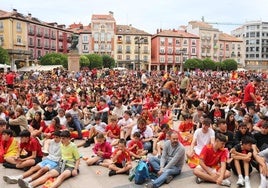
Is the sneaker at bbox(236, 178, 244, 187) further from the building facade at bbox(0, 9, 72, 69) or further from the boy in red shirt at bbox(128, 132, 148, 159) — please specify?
the building facade at bbox(0, 9, 72, 69)

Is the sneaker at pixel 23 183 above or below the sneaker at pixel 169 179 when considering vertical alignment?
above

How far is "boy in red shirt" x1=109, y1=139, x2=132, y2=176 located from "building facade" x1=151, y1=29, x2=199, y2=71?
80663 mm

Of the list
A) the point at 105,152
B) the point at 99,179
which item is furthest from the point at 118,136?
the point at 99,179

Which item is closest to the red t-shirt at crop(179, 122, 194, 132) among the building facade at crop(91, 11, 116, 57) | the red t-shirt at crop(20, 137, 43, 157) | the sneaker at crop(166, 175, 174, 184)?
the sneaker at crop(166, 175, 174, 184)

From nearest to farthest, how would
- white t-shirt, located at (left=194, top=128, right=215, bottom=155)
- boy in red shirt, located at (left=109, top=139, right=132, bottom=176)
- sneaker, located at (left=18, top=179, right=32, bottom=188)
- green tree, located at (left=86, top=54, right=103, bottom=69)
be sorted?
sneaker, located at (left=18, top=179, right=32, bottom=188) → boy in red shirt, located at (left=109, top=139, right=132, bottom=176) → white t-shirt, located at (left=194, top=128, right=215, bottom=155) → green tree, located at (left=86, top=54, right=103, bottom=69)

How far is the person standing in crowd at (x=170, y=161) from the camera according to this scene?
730 cm

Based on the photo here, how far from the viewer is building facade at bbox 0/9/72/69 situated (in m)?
63.1

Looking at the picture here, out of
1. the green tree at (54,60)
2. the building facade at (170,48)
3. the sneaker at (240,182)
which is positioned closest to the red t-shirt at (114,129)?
the sneaker at (240,182)

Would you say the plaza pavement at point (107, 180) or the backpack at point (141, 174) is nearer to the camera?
the plaza pavement at point (107, 180)

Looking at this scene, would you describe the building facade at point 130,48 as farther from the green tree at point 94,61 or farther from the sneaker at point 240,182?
the sneaker at point 240,182

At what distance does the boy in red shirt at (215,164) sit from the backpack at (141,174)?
1058 millimetres

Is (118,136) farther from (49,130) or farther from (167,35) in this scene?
(167,35)

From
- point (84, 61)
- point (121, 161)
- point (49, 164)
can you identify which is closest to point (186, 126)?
point (121, 161)

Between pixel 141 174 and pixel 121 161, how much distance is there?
797mm
